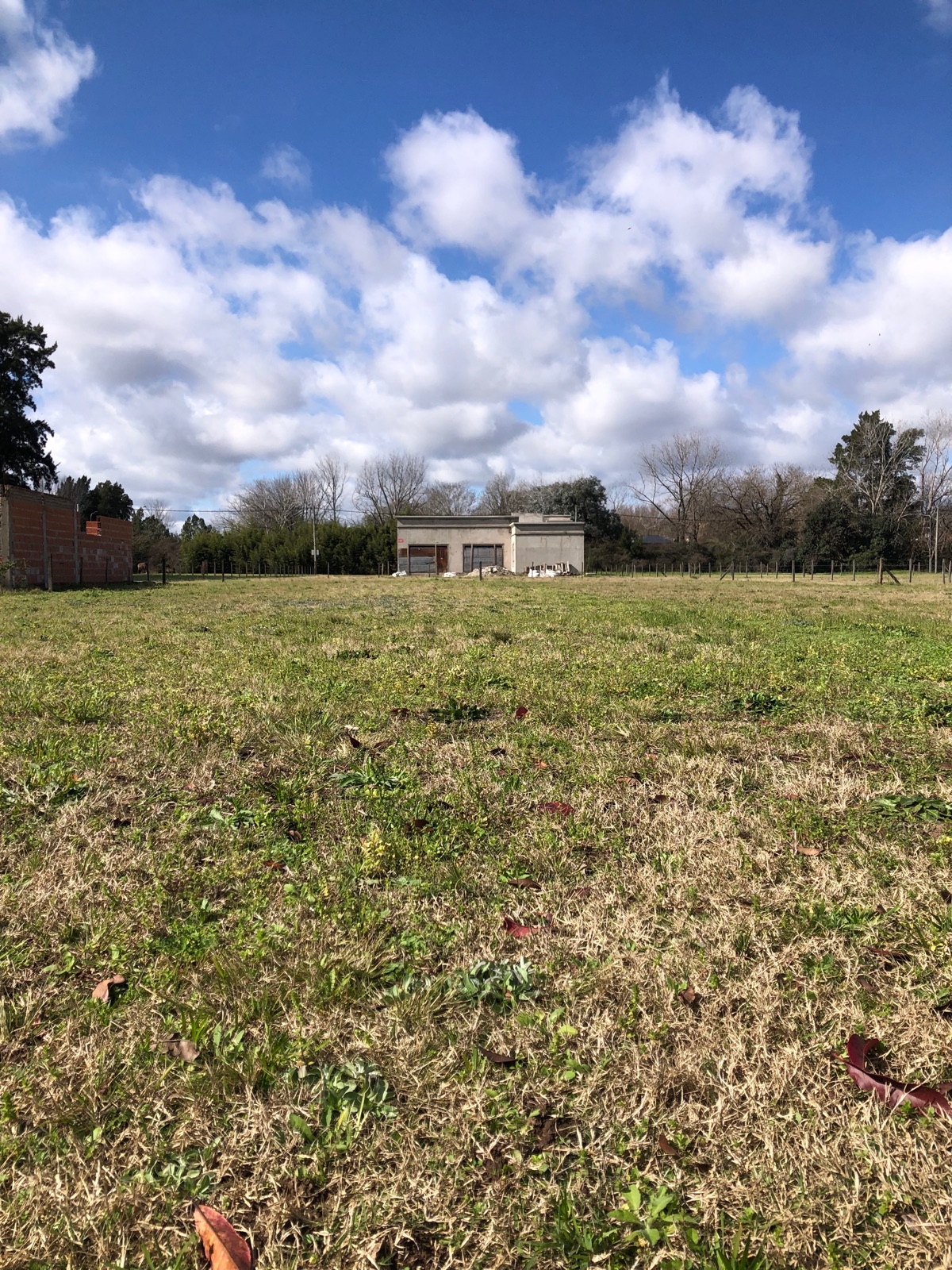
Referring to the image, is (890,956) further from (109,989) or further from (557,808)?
(109,989)

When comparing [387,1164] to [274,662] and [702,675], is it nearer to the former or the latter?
[702,675]

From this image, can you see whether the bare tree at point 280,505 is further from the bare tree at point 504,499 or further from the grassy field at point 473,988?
the grassy field at point 473,988

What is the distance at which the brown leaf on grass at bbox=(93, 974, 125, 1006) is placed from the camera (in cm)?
190

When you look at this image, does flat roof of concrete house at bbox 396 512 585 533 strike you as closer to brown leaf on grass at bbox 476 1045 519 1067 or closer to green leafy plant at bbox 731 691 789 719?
green leafy plant at bbox 731 691 789 719

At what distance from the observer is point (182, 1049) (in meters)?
1.71

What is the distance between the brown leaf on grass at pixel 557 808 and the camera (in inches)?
121

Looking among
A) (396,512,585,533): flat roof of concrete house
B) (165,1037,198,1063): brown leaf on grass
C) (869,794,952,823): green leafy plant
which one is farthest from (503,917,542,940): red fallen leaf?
(396,512,585,533): flat roof of concrete house

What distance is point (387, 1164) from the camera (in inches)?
55.6

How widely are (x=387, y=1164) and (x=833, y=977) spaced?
1341mm

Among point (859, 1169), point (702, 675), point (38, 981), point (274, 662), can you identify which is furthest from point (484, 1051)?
point (274, 662)

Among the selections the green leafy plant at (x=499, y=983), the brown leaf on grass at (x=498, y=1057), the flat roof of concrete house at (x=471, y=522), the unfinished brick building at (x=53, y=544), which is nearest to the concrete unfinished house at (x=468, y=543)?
the flat roof of concrete house at (x=471, y=522)

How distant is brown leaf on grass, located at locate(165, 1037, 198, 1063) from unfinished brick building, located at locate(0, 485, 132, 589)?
23.3 m

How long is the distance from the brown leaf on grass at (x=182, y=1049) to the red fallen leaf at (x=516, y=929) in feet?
3.13

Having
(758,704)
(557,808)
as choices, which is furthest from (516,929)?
(758,704)
